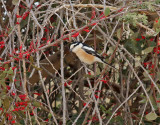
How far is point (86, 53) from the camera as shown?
3.52 m

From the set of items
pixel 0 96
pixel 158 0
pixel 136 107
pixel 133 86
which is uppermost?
pixel 158 0

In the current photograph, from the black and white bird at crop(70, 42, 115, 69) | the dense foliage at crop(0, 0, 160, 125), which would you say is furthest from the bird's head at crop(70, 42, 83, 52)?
the dense foliage at crop(0, 0, 160, 125)

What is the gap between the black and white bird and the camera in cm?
326

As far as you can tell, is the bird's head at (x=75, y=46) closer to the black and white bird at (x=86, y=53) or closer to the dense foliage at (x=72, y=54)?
the black and white bird at (x=86, y=53)

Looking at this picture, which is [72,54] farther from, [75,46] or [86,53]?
[75,46]

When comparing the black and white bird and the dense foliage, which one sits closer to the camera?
the dense foliage

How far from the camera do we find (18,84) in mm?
3217

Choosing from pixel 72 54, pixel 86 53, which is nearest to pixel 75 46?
pixel 86 53

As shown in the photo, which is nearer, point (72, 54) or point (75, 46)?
point (75, 46)

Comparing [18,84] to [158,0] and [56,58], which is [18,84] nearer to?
[56,58]

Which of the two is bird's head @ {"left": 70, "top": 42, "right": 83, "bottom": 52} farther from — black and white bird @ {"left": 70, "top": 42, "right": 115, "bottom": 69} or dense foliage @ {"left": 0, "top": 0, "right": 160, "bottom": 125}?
dense foliage @ {"left": 0, "top": 0, "right": 160, "bottom": 125}

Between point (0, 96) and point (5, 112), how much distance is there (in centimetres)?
12

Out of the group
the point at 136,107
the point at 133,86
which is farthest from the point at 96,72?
the point at 136,107

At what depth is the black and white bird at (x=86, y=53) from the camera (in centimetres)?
326
